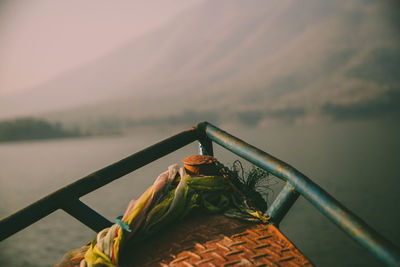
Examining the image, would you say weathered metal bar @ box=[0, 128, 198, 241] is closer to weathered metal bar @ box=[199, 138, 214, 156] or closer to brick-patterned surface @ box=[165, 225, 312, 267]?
weathered metal bar @ box=[199, 138, 214, 156]

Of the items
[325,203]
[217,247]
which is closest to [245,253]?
[217,247]

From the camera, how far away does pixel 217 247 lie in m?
1.74

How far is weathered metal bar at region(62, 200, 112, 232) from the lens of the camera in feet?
6.36

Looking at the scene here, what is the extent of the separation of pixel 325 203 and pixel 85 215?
1.46 metres

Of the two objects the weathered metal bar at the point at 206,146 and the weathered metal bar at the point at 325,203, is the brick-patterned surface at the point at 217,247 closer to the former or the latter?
the weathered metal bar at the point at 325,203

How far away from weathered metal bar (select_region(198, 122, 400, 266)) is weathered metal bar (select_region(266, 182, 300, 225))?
2.4 inches

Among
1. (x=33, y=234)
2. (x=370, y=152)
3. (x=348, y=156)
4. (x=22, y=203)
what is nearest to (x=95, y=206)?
(x=33, y=234)

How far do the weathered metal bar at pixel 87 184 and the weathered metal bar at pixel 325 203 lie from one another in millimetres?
319

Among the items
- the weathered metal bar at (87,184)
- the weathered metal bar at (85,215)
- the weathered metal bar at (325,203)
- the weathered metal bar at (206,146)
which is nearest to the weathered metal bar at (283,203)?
the weathered metal bar at (325,203)

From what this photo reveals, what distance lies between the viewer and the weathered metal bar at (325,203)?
127 cm

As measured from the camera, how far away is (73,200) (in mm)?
1927

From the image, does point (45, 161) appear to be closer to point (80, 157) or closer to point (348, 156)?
point (80, 157)

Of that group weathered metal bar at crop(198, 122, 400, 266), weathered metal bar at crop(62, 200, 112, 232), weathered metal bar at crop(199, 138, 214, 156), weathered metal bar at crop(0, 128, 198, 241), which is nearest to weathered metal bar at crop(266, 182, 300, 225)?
weathered metal bar at crop(198, 122, 400, 266)

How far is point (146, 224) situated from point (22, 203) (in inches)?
1470
